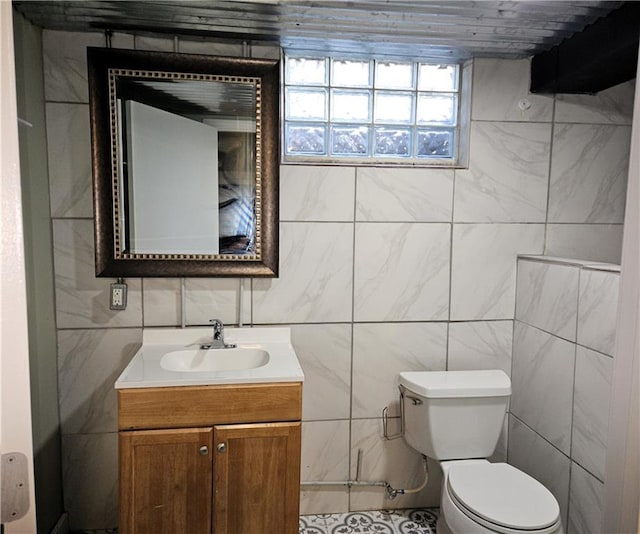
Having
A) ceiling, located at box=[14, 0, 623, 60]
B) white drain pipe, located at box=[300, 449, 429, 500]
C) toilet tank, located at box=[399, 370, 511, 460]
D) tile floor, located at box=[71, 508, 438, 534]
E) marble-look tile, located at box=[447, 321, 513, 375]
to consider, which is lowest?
tile floor, located at box=[71, 508, 438, 534]

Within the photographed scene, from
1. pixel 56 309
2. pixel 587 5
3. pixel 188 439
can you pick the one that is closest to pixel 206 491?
pixel 188 439

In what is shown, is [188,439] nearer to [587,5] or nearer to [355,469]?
[355,469]

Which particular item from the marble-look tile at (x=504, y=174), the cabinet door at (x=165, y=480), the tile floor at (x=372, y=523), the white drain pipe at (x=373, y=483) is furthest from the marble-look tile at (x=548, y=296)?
the cabinet door at (x=165, y=480)

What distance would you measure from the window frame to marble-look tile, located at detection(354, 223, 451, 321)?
31cm

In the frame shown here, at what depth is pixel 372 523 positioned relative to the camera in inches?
85.7

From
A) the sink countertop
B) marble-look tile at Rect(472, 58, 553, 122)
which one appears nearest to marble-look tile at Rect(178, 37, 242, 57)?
marble-look tile at Rect(472, 58, 553, 122)

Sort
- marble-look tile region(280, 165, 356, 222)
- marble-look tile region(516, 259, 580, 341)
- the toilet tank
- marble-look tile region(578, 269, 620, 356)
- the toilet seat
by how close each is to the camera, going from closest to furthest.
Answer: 1. the toilet seat
2. marble-look tile region(578, 269, 620, 356)
3. marble-look tile region(516, 259, 580, 341)
4. the toilet tank
5. marble-look tile region(280, 165, 356, 222)

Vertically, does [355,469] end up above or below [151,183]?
below

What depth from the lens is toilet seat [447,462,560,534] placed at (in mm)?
1548

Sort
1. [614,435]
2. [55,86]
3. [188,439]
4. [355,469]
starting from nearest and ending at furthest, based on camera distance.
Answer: [614,435], [188,439], [55,86], [355,469]

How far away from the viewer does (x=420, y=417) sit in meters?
2.02

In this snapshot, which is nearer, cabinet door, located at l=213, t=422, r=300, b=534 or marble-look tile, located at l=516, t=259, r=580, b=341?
cabinet door, located at l=213, t=422, r=300, b=534

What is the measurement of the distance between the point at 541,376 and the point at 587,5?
142cm

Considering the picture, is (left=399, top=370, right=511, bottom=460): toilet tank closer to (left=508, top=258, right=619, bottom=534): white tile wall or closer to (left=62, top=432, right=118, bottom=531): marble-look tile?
(left=508, top=258, right=619, bottom=534): white tile wall
